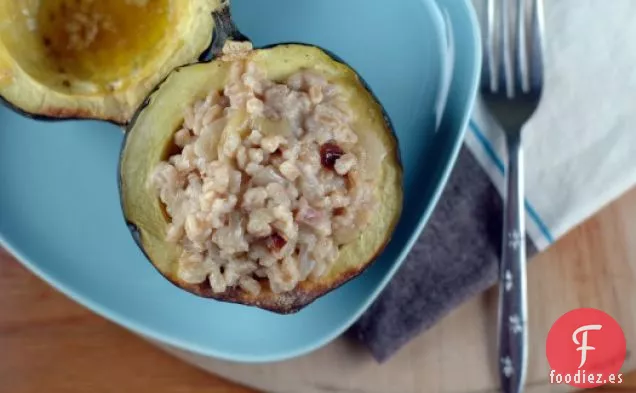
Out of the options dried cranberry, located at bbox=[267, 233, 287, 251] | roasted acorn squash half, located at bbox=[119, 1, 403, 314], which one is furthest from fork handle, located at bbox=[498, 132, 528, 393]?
dried cranberry, located at bbox=[267, 233, 287, 251]

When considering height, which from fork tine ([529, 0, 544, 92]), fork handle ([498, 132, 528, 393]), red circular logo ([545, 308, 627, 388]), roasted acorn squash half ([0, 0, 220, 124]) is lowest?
red circular logo ([545, 308, 627, 388])

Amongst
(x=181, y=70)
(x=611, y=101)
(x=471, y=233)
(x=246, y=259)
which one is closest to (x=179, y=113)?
(x=181, y=70)

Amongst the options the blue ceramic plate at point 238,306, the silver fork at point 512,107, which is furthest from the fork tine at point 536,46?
the blue ceramic plate at point 238,306

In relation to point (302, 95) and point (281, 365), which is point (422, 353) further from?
point (302, 95)

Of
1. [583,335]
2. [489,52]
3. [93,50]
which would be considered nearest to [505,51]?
[489,52]

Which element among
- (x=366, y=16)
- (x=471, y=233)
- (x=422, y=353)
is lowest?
(x=422, y=353)

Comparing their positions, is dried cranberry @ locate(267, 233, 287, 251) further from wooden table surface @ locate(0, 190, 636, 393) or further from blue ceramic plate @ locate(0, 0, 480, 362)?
wooden table surface @ locate(0, 190, 636, 393)
